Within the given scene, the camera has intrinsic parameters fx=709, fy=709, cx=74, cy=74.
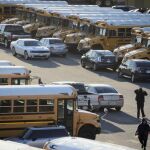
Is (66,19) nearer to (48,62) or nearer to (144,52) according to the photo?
(48,62)

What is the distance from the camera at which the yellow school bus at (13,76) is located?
1067 inches

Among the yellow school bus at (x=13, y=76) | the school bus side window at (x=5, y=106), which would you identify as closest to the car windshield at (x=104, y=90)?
the yellow school bus at (x=13, y=76)

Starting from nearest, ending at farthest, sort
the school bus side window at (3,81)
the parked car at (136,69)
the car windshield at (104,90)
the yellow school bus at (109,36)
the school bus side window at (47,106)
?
the school bus side window at (47,106) → the school bus side window at (3,81) → the car windshield at (104,90) → the parked car at (136,69) → the yellow school bus at (109,36)

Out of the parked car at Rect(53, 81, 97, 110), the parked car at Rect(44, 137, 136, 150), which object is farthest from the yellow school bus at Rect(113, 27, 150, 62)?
the parked car at Rect(44, 137, 136, 150)

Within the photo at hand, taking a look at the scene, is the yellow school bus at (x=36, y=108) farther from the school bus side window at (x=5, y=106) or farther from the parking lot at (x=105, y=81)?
the parking lot at (x=105, y=81)

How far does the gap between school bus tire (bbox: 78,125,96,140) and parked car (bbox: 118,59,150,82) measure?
15160mm

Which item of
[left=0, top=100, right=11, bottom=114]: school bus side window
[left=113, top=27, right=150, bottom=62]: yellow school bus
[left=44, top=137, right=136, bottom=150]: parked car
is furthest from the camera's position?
[left=113, top=27, right=150, bottom=62]: yellow school bus

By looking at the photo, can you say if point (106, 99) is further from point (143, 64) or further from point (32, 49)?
point (32, 49)

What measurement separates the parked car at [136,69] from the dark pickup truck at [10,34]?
14704 mm

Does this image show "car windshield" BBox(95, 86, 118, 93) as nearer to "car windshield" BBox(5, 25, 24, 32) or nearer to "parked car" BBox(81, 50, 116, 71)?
"parked car" BBox(81, 50, 116, 71)

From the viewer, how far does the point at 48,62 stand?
1806 inches

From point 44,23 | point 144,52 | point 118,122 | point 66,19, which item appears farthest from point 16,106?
point 44,23

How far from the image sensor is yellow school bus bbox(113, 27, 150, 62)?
44.1 metres

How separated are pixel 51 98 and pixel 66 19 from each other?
32171 millimetres
